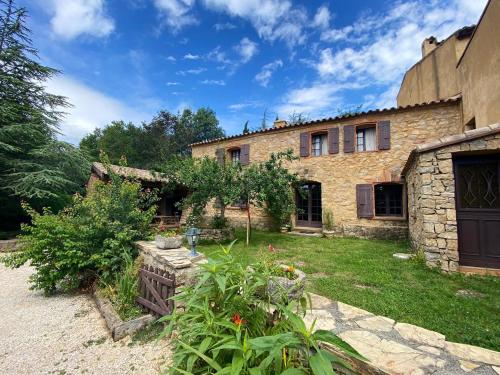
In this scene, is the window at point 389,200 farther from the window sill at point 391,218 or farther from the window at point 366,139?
the window at point 366,139

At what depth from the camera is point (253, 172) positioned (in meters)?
7.55

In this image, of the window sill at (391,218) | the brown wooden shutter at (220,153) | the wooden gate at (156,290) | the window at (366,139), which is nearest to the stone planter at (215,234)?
the wooden gate at (156,290)

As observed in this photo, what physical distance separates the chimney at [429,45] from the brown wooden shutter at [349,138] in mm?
5531

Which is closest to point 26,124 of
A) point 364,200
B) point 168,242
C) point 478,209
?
point 168,242

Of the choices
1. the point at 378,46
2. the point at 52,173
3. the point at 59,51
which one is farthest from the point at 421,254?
the point at 52,173

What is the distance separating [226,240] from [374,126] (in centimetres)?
748

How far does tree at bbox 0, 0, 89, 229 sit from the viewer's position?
972 cm

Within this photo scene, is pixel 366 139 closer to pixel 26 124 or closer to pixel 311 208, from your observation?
pixel 311 208

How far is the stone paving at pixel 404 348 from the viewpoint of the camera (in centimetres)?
172

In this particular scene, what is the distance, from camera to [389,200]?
880 cm

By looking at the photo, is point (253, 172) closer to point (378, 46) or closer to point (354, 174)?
point (354, 174)

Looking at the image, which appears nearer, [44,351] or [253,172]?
[44,351]

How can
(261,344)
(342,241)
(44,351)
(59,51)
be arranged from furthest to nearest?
1. (342,241)
2. (59,51)
3. (44,351)
4. (261,344)

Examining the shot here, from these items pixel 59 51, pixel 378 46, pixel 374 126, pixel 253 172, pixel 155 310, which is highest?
pixel 378 46
